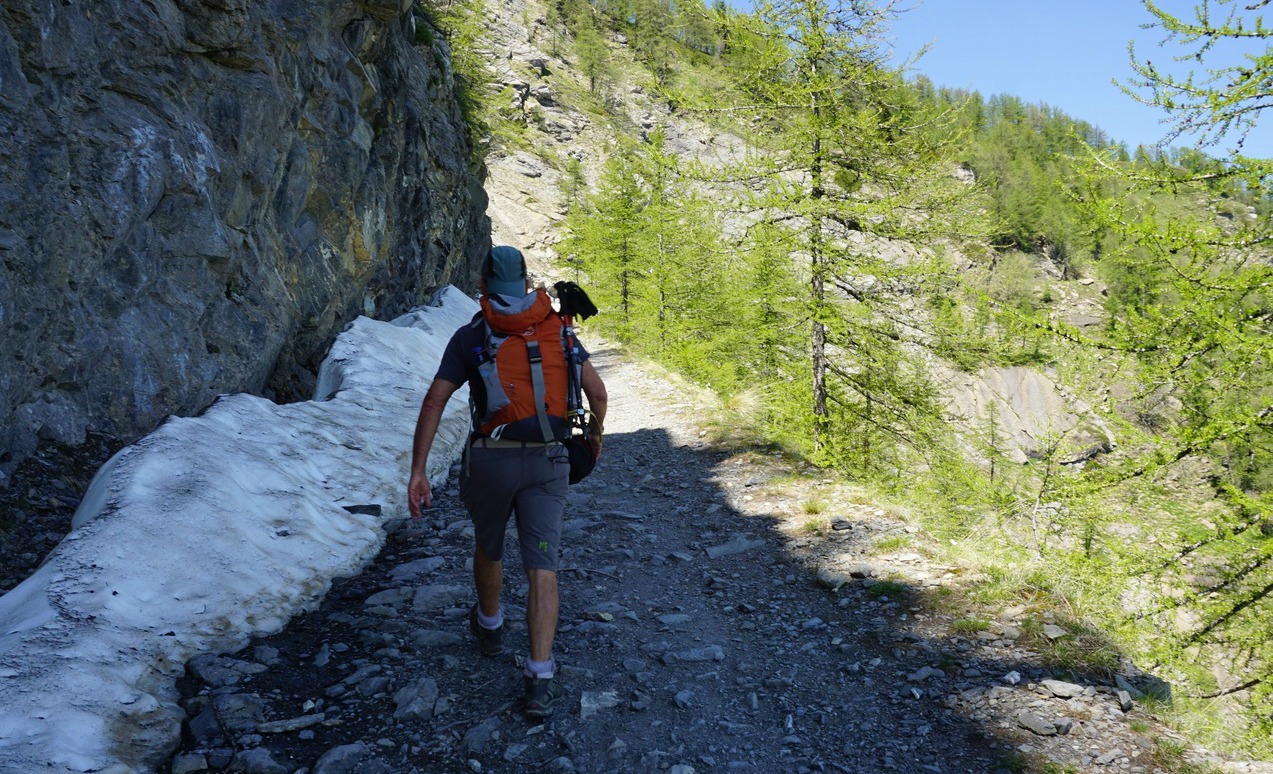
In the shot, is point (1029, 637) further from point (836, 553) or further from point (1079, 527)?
point (1079, 527)

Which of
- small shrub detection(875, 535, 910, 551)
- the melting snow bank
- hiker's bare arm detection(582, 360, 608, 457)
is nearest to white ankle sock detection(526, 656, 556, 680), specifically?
hiker's bare arm detection(582, 360, 608, 457)

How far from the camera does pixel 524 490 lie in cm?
391

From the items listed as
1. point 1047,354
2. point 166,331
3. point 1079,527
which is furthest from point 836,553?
point 166,331

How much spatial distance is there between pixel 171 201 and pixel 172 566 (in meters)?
4.04

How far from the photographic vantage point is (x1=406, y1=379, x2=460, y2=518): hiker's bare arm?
3850mm

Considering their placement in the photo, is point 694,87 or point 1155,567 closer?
point 1155,567

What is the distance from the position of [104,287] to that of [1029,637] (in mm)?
7295

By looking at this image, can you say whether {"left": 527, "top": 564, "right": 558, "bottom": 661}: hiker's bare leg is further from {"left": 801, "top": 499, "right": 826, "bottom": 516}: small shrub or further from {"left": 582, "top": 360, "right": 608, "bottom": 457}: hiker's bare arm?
{"left": 801, "top": 499, "right": 826, "bottom": 516}: small shrub

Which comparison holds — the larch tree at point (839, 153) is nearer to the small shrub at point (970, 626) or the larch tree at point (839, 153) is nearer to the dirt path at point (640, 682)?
the dirt path at point (640, 682)

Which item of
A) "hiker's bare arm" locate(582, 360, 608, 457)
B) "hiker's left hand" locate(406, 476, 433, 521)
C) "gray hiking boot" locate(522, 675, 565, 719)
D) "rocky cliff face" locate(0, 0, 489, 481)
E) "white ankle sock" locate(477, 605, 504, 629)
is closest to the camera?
"gray hiking boot" locate(522, 675, 565, 719)

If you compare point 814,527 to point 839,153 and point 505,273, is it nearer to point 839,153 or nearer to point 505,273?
point 505,273

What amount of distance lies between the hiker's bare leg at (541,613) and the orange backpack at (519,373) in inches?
28.7

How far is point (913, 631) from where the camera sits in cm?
496

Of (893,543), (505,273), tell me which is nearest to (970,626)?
(893,543)
